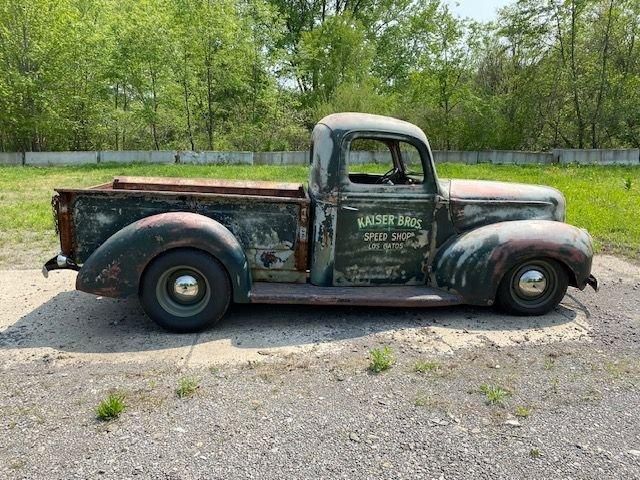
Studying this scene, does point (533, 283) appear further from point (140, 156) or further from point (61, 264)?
point (140, 156)

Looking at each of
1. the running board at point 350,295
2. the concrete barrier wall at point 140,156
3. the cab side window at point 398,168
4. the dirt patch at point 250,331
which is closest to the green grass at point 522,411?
the dirt patch at point 250,331

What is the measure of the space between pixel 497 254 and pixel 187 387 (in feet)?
9.54

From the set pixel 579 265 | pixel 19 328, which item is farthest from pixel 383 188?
pixel 19 328

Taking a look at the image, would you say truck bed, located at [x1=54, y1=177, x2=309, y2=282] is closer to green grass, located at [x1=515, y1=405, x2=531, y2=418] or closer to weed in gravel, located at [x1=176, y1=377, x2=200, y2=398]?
weed in gravel, located at [x1=176, y1=377, x2=200, y2=398]

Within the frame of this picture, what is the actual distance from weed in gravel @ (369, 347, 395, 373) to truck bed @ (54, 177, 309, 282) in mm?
1126

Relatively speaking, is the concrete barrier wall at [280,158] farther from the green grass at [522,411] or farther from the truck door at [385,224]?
the green grass at [522,411]

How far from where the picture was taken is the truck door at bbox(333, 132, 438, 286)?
15.4 feet

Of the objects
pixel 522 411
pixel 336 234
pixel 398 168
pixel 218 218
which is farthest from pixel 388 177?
pixel 522 411

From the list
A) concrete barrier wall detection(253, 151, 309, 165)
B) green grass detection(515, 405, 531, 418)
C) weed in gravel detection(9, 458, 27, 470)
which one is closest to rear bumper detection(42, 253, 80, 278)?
weed in gravel detection(9, 458, 27, 470)

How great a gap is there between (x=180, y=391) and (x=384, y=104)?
73.9ft

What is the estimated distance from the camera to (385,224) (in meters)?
4.78

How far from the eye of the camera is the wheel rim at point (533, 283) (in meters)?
4.85

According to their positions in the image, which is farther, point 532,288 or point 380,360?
point 532,288

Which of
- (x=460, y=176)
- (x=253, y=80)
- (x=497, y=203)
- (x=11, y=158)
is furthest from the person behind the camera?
(x=253, y=80)
